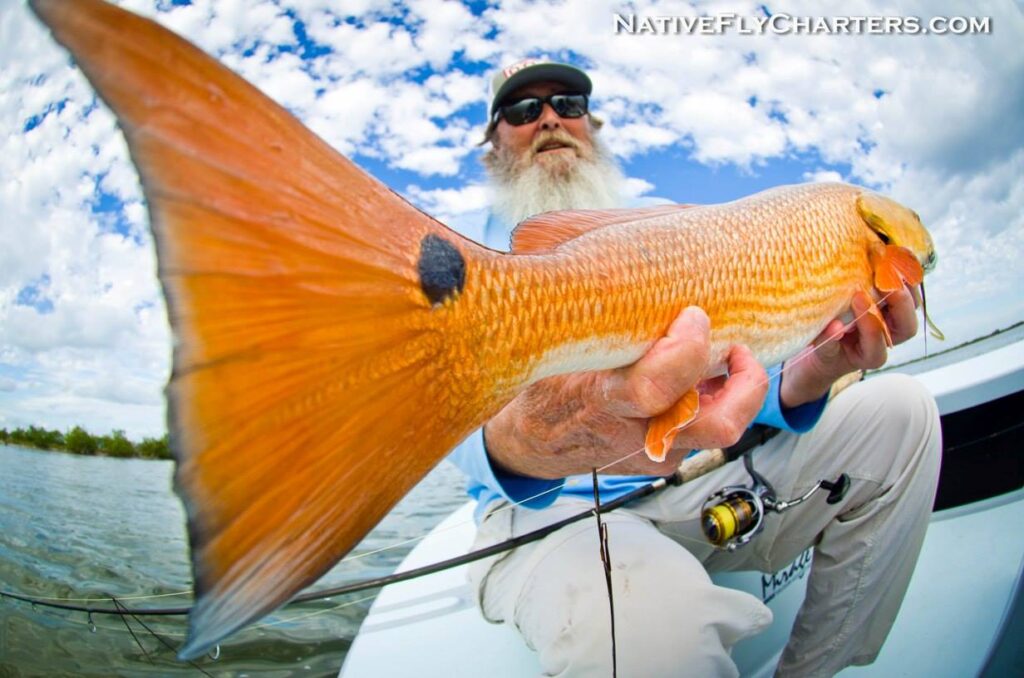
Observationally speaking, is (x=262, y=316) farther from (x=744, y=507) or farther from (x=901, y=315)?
(x=901, y=315)

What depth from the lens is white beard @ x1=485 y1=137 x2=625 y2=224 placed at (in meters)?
2.90

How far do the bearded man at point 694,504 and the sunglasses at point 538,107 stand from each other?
51 cm

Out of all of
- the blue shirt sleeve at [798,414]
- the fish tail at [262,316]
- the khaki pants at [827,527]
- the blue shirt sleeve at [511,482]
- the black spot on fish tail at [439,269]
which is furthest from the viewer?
the blue shirt sleeve at [798,414]

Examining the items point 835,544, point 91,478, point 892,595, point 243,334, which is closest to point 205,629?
point 243,334

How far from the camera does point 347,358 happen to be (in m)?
0.58

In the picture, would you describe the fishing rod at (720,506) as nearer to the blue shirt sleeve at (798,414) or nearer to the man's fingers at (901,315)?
the blue shirt sleeve at (798,414)

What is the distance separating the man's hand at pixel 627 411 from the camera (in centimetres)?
97

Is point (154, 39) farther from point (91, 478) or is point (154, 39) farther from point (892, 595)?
point (91, 478)

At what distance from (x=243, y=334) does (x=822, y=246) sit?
1279mm

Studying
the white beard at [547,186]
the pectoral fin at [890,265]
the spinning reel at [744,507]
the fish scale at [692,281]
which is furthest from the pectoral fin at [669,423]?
the white beard at [547,186]

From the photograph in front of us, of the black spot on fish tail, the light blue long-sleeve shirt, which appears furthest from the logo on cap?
the black spot on fish tail

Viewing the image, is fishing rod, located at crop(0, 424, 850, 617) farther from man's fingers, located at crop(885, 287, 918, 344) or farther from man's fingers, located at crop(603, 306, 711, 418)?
man's fingers, located at crop(603, 306, 711, 418)

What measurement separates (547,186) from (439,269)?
2442 millimetres

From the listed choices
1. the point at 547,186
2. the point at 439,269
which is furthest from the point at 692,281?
the point at 547,186
